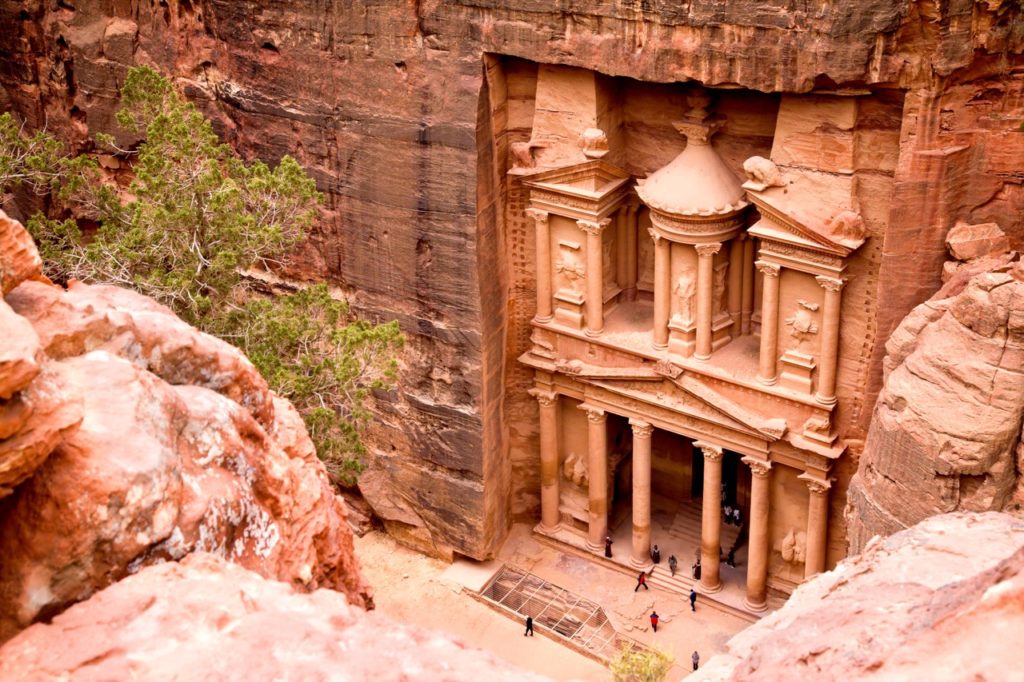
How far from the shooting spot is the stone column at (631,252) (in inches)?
775

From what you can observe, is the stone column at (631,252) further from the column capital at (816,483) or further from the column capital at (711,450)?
the column capital at (816,483)

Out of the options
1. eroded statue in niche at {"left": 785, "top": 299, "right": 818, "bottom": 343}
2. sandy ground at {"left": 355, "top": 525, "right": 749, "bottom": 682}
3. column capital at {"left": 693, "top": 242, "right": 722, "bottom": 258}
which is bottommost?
sandy ground at {"left": 355, "top": 525, "right": 749, "bottom": 682}

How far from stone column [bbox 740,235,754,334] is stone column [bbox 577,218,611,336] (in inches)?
84.3

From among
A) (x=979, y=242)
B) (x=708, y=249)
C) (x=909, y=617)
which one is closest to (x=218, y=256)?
(x=708, y=249)

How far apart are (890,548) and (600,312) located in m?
12.6

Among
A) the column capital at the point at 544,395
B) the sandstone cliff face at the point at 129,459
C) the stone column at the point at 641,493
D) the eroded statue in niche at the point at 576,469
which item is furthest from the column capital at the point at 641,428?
the sandstone cliff face at the point at 129,459

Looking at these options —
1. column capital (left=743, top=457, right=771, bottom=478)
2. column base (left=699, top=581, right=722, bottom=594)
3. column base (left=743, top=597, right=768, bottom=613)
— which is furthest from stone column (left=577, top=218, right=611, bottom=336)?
column base (left=743, top=597, right=768, bottom=613)

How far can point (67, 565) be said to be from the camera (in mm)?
5477

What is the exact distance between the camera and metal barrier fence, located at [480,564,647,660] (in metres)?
19.0

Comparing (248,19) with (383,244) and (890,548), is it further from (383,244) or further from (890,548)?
(890,548)

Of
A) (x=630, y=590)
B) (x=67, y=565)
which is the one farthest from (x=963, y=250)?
(x=67, y=565)

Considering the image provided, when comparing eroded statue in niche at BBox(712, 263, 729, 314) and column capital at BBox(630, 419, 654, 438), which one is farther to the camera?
column capital at BBox(630, 419, 654, 438)

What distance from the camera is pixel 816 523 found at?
60.5 feet

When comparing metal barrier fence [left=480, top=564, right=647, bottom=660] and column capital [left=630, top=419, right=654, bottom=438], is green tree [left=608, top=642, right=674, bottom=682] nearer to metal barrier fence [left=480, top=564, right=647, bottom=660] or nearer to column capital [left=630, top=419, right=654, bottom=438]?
metal barrier fence [left=480, top=564, right=647, bottom=660]
